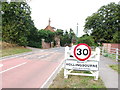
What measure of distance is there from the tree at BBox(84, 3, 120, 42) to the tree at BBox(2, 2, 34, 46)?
51.3 feet

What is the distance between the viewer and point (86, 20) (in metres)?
33.7

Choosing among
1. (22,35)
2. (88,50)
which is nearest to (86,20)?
(22,35)

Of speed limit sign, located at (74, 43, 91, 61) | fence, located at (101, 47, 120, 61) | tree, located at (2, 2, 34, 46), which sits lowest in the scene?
fence, located at (101, 47, 120, 61)

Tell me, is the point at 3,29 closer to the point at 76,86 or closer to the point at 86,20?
the point at 86,20

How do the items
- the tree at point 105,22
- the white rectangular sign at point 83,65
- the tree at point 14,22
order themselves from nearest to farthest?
the white rectangular sign at point 83,65 < the tree at point 14,22 < the tree at point 105,22

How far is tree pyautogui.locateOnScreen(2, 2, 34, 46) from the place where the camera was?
24094 mm

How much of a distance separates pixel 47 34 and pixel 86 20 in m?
13.4

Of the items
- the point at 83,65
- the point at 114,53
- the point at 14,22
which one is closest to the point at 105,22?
the point at 114,53

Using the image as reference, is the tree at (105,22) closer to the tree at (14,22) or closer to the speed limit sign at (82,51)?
the tree at (14,22)

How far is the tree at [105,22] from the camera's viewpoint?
29141mm

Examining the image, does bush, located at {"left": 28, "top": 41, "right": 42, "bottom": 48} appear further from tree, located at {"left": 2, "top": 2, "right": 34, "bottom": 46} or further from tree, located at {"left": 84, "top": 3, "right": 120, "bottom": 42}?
tree, located at {"left": 84, "top": 3, "right": 120, "bottom": 42}

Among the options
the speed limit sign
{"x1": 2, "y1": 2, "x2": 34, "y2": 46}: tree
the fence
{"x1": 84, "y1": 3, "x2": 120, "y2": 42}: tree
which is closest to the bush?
{"x1": 2, "y1": 2, "x2": 34, "y2": 46}: tree

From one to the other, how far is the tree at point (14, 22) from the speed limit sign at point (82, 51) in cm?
2040

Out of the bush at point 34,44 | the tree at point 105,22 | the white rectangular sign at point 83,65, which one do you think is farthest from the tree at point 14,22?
the white rectangular sign at point 83,65
